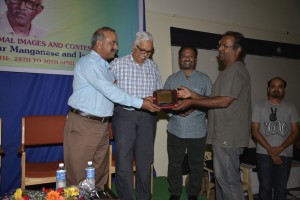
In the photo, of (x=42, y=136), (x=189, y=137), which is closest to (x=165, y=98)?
(x=189, y=137)

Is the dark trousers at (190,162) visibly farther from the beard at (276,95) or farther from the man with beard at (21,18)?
the man with beard at (21,18)

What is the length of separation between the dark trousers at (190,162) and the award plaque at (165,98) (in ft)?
1.86

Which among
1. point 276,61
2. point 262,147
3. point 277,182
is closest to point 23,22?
point 262,147

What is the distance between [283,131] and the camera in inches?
130

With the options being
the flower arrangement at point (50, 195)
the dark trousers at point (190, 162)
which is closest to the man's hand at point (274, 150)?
the dark trousers at point (190, 162)

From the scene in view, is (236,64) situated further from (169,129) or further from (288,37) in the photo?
(288,37)

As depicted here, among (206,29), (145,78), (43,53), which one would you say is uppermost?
(206,29)

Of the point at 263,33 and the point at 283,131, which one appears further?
the point at 263,33

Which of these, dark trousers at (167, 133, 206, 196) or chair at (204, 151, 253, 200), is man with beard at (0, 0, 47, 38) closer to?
dark trousers at (167, 133, 206, 196)

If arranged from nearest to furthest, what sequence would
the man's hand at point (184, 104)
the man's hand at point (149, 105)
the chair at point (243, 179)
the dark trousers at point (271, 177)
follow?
1. the man's hand at point (149, 105)
2. the man's hand at point (184, 104)
3. the dark trousers at point (271, 177)
4. the chair at point (243, 179)

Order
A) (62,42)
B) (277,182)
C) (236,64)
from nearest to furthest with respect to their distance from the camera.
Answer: (236,64)
(277,182)
(62,42)

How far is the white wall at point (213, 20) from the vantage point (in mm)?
4273

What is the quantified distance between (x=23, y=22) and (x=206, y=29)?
2.90m

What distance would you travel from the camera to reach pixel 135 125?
2809 millimetres
